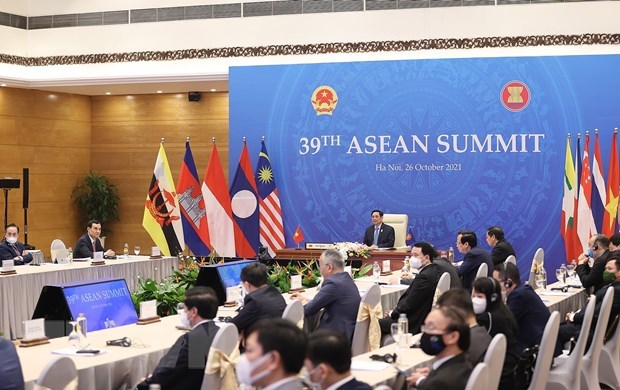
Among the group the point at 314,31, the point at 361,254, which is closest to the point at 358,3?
the point at 314,31

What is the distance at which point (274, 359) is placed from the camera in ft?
11.8

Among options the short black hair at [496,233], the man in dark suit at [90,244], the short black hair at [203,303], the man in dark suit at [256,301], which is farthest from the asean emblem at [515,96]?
the short black hair at [203,303]

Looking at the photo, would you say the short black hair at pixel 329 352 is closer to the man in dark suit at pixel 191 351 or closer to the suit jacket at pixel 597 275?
the man in dark suit at pixel 191 351

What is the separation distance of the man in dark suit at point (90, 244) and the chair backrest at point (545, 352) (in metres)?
7.90

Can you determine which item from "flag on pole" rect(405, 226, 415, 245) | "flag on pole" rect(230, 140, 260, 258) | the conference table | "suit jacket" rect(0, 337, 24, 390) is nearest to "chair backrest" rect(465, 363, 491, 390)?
"suit jacket" rect(0, 337, 24, 390)

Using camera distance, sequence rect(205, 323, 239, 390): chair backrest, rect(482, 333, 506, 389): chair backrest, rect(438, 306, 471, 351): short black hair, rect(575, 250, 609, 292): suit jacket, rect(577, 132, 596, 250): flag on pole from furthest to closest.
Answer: rect(577, 132, 596, 250): flag on pole, rect(575, 250, 609, 292): suit jacket, rect(205, 323, 239, 390): chair backrest, rect(482, 333, 506, 389): chair backrest, rect(438, 306, 471, 351): short black hair

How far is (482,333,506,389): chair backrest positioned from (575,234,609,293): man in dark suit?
4628 millimetres

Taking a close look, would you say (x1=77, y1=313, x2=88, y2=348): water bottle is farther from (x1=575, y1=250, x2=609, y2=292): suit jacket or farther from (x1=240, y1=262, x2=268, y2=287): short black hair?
(x1=575, y1=250, x2=609, y2=292): suit jacket

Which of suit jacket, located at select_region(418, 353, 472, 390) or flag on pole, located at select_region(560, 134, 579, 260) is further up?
flag on pole, located at select_region(560, 134, 579, 260)

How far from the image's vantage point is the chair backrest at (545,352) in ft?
19.0

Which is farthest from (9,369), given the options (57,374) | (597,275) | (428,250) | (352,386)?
(597,275)

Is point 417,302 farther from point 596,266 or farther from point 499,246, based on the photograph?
point 499,246

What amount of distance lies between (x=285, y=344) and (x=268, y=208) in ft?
37.0

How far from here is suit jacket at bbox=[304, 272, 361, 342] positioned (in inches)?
299
